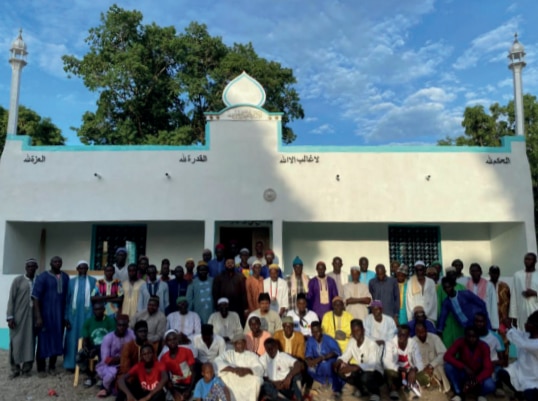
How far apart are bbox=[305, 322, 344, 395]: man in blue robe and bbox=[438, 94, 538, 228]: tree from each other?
10463 mm

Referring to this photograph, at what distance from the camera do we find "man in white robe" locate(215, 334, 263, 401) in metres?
4.93

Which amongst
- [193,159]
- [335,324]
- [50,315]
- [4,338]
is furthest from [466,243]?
[4,338]

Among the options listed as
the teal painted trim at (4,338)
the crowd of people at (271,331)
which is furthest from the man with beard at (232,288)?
the teal painted trim at (4,338)

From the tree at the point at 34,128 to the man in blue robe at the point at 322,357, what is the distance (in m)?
12.7

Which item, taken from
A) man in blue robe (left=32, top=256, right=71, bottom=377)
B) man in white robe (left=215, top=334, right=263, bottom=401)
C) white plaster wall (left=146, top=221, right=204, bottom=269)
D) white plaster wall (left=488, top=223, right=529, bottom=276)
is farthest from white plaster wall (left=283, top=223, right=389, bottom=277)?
man in white robe (left=215, top=334, right=263, bottom=401)

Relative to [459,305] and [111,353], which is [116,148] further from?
[459,305]

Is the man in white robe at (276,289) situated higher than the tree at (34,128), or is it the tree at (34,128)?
the tree at (34,128)

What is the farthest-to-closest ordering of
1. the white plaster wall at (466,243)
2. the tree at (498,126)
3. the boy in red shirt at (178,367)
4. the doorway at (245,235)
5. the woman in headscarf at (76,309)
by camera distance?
the tree at (498,126)
the white plaster wall at (466,243)
the doorway at (245,235)
the woman in headscarf at (76,309)
the boy in red shirt at (178,367)

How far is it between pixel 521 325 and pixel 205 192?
18.5 ft

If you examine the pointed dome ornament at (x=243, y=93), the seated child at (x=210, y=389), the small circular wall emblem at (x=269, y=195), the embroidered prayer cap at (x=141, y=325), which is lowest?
the seated child at (x=210, y=389)

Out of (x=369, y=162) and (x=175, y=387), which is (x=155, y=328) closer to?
(x=175, y=387)

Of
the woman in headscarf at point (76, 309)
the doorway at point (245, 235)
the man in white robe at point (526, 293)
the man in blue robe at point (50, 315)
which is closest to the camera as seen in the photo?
the man in blue robe at point (50, 315)

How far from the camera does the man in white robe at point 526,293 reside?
21.5 ft

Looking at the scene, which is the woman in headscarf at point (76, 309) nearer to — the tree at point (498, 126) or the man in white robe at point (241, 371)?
the man in white robe at point (241, 371)
